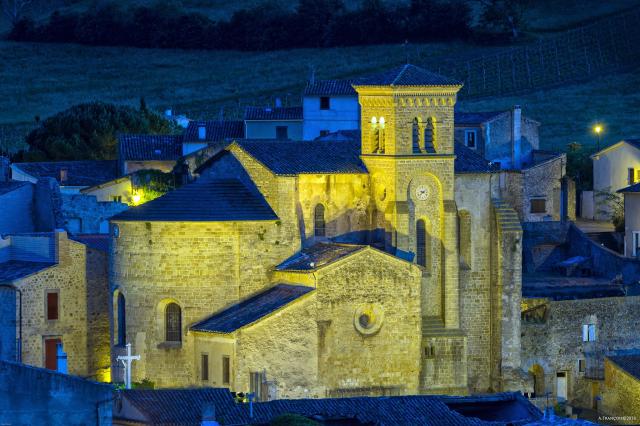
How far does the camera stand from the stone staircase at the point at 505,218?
71.2 metres

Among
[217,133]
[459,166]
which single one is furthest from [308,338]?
[217,133]

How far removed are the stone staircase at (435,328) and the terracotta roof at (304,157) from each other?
5.03 metres

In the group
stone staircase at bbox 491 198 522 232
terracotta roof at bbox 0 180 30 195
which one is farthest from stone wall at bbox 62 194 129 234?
stone staircase at bbox 491 198 522 232

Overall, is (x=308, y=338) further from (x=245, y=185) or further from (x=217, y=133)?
(x=217, y=133)

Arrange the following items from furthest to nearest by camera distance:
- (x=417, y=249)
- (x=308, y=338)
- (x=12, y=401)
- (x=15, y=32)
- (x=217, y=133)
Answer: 1. (x=15, y=32)
2. (x=217, y=133)
3. (x=417, y=249)
4. (x=308, y=338)
5. (x=12, y=401)

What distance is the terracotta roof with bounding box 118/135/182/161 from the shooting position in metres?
93.7

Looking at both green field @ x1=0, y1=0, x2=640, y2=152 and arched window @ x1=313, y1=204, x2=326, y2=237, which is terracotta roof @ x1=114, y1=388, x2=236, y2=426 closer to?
arched window @ x1=313, y1=204, x2=326, y2=237

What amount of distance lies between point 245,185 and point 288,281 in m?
3.84

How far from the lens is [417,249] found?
69812 millimetres

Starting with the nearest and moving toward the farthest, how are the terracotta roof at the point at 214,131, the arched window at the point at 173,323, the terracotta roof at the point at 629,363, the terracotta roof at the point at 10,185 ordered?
the arched window at the point at 173,323
the terracotta roof at the point at 629,363
the terracotta roof at the point at 10,185
the terracotta roof at the point at 214,131

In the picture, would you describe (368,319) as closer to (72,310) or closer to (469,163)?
(469,163)

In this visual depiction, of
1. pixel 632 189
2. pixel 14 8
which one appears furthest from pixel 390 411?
pixel 14 8

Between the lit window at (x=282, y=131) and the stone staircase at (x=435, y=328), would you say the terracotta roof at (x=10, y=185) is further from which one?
the lit window at (x=282, y=131)

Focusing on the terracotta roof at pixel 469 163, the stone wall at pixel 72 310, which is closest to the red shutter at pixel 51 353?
the stone wall at pixel 72 310
